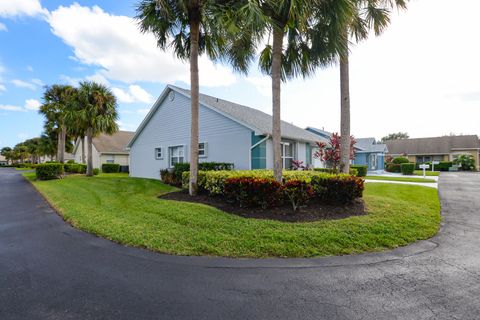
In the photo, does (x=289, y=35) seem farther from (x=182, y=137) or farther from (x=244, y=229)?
(x=182, y=137)

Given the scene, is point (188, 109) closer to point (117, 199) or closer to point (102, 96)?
point (117, 199)

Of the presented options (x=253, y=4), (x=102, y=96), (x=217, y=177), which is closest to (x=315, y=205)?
(x=217, y=177)

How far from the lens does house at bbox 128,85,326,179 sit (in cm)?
1244

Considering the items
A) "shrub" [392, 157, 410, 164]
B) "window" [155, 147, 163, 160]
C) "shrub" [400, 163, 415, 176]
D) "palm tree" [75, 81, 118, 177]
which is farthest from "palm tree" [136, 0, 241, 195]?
"shrub" [392, 157, 410, 164]

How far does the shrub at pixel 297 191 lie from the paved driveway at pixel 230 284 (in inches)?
108

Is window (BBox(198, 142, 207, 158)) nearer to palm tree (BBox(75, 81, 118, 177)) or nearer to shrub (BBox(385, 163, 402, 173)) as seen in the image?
palm tree (BBox(75, 81, 118, 177))

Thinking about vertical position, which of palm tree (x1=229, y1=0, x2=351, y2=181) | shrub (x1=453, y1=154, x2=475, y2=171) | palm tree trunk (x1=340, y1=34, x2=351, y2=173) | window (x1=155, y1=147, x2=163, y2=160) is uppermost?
palm tree (x1=229, y1=0, x2=351, y2=181)

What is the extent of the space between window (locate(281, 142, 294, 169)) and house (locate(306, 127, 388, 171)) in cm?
1353

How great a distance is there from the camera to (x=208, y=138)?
1428 centimetres

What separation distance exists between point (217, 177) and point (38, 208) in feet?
20.8

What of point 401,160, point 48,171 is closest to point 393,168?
point 401,160

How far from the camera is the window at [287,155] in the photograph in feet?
47.1

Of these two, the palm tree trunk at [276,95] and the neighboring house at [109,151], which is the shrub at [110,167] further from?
the palm tree trunk at [276,95]

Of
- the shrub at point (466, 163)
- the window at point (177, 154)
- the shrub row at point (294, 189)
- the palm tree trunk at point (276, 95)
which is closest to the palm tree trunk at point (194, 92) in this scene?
the shrub row at point (294, 189)
